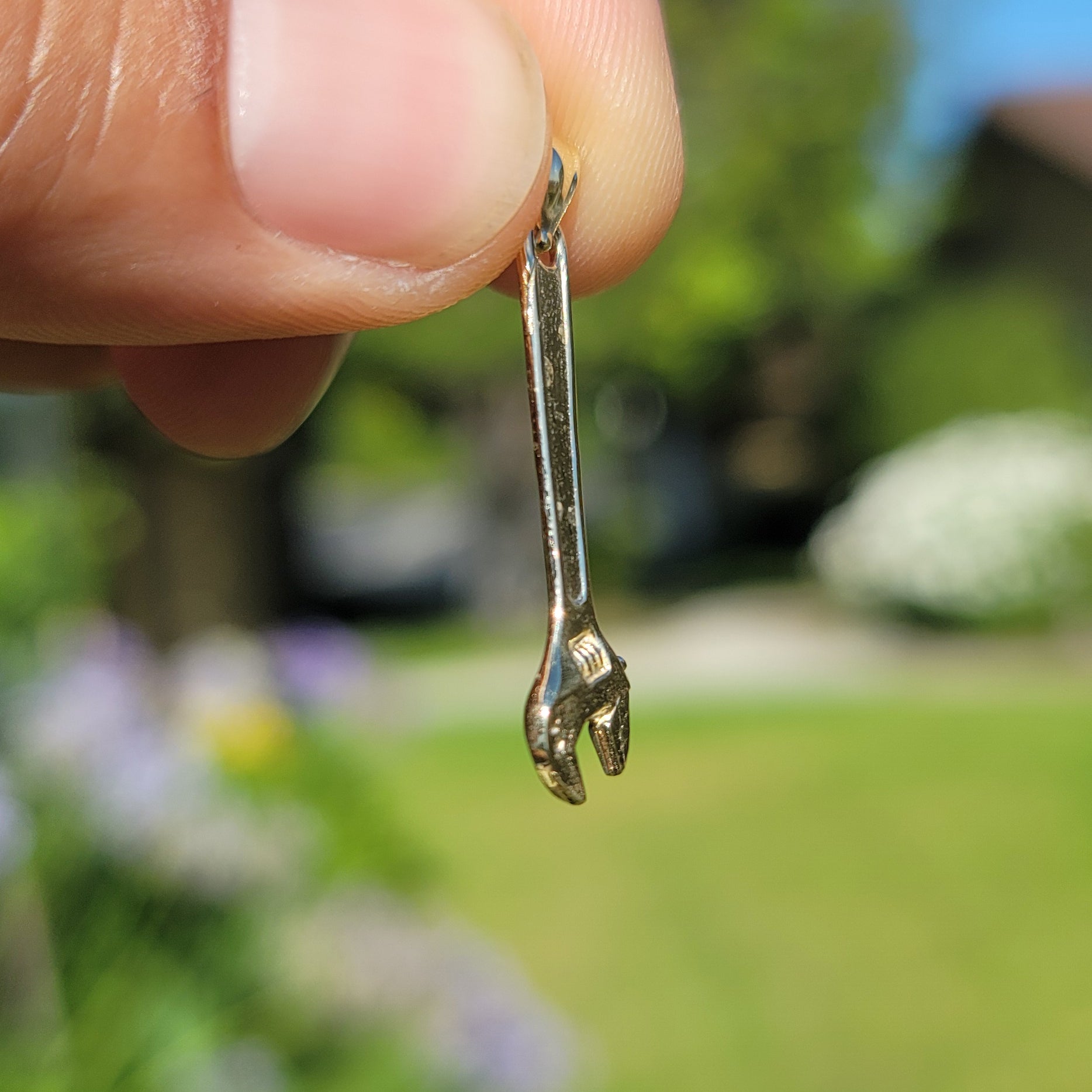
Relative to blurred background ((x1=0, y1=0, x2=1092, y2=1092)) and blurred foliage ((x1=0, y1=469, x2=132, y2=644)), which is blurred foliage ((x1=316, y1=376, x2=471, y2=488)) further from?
blurred foliage ((x1=0, y1=469, x2=132, y2=644))

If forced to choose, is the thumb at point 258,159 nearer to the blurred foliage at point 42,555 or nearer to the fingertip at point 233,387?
the fingertip at point 233,387

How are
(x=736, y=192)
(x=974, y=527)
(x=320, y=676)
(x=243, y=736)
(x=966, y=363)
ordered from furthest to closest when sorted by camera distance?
(x=966, y=363) < (x=736, y=192) < (x=974, y=527) < (x=320, y=676) < (x=243, y=736)

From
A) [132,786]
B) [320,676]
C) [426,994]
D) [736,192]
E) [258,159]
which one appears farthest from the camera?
[736,192]

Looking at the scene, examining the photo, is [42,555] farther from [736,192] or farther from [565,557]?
[736,192]

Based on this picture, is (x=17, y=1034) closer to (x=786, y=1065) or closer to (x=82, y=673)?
(x=82, y=673)

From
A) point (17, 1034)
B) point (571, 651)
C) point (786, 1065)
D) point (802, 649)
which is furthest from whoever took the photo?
point (802, 649)

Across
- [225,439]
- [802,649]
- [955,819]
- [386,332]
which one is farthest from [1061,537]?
[225,439]

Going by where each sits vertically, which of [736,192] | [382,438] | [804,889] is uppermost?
[804,889]

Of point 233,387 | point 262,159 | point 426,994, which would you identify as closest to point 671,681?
point 426,994
